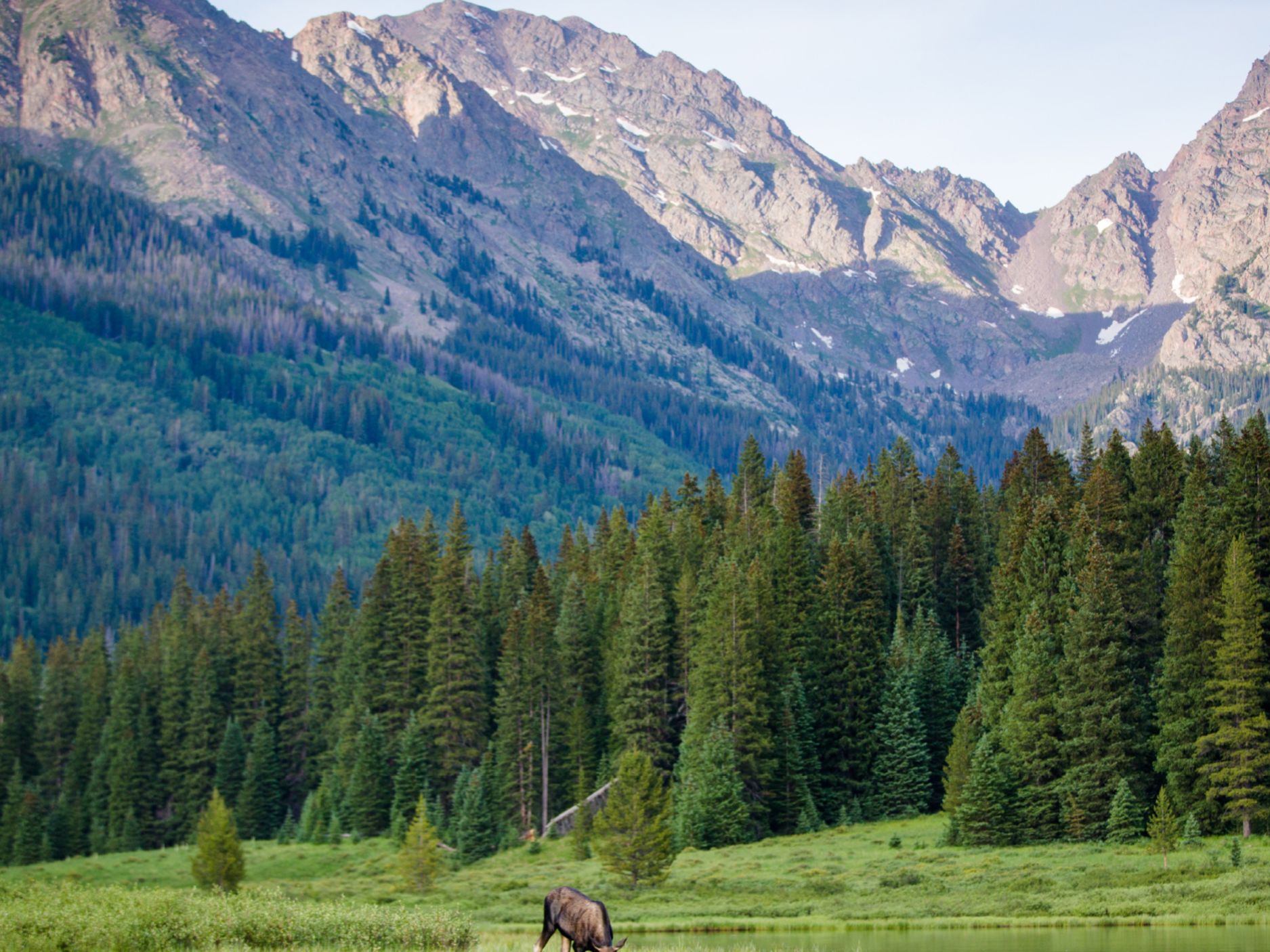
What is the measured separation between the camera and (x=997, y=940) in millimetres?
52312

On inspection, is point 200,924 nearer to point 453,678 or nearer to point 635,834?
point 635,834

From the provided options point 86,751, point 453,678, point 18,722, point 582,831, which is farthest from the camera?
point 18,722

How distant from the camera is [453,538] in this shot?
4648 inches

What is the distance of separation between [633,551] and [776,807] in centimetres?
3154

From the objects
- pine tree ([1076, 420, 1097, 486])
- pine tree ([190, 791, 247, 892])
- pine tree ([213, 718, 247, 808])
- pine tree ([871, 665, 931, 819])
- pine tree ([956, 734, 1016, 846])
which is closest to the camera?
pine tree ([956, 734, 1016, 846])

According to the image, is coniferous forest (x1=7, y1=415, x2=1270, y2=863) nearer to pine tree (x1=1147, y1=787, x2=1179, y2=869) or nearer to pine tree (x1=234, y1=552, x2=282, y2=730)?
pine tree (x1=234, y1=552, x2=282, y2=730)

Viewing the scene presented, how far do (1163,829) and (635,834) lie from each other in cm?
2738

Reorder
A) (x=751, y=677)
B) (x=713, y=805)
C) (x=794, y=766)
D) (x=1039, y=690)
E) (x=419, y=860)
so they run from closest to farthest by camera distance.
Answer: (x=419, y=860) → (x=1039, y=690) → (x=713, y=805) → (x=751, y=677) → (x=794, y=766)

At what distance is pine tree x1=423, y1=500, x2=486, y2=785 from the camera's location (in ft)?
358

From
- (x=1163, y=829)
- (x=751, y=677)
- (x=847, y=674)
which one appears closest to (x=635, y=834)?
(x=751, y=677)

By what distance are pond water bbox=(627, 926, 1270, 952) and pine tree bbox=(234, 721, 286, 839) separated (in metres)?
68.9

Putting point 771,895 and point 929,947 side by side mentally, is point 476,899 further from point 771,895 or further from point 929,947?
point 929,947

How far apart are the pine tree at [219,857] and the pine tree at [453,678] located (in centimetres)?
2274

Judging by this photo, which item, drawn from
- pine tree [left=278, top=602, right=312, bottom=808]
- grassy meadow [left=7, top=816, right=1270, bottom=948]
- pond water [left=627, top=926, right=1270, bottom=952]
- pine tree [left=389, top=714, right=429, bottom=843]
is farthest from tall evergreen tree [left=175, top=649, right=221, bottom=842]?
pond water [left=627, top=926, right=1270, bottom=952]
